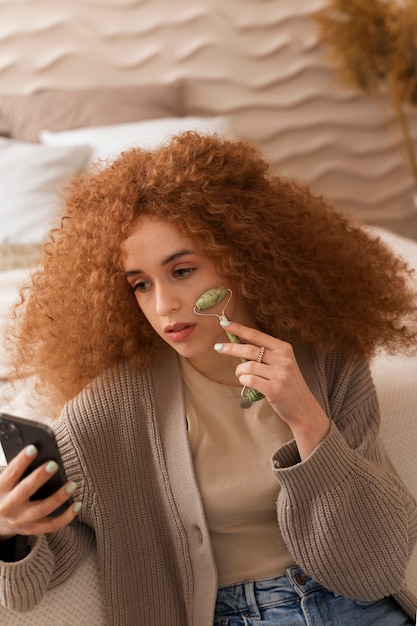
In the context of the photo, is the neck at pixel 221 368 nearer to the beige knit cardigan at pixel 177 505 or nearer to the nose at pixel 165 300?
the beige knit cardigan at pixel 177 505

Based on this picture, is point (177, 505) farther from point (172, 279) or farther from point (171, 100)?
Result: point (171, 100)

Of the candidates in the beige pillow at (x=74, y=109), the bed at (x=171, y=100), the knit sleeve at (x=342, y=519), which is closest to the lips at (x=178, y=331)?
the knit sleeve at (x=342, y=519)

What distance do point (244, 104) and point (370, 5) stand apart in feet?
2.03

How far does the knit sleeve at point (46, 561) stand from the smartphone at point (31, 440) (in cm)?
15

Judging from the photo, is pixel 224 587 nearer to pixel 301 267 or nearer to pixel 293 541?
pixel 293 541

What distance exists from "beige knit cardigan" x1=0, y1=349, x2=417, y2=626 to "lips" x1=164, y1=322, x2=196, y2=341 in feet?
0.41

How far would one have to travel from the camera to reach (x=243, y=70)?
3.19 metres

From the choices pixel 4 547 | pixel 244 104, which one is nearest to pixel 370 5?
pixel 244 104

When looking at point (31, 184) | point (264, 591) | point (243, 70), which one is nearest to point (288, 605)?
point (264, 591)

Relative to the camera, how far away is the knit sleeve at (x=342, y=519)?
111cm

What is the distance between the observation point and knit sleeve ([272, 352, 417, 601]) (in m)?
1.11

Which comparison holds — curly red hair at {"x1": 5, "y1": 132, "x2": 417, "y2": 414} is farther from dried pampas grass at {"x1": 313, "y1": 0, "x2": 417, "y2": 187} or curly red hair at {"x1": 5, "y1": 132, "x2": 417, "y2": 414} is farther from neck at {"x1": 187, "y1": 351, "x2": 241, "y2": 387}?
dried pampas grass at {"x1": 313, "y1": 0, "x2": 417, "y2": 187}

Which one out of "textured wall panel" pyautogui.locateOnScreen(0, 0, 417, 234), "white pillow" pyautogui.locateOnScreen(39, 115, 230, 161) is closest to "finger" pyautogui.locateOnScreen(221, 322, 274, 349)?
"white pillow" pyautogui.locateOnScreen(39, 115, 230, 161)

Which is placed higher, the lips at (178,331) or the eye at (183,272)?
the eye at (183,272)
